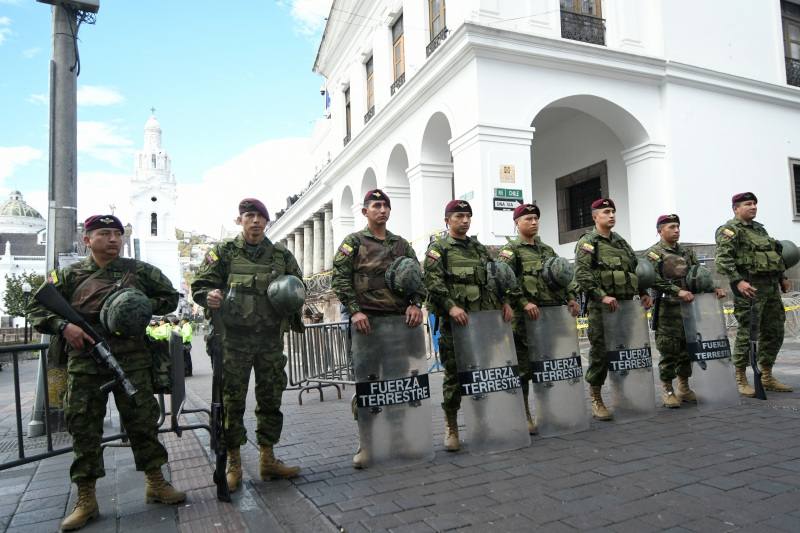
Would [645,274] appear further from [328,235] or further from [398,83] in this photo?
[328,235]

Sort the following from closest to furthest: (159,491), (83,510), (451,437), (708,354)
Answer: (83,510) < (159,491) < (451,437) < (708,354)

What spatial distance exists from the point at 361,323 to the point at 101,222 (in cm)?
195

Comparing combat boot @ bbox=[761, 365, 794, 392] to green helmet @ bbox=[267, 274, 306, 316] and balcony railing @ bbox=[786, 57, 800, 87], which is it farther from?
balcony railing @ bbox=[786, 57, 800, 87]

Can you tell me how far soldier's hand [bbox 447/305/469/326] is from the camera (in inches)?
175

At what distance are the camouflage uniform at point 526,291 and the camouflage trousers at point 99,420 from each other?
3.09 m

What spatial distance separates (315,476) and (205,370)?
13.7 m

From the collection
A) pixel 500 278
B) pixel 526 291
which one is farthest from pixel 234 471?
pixel 526 291

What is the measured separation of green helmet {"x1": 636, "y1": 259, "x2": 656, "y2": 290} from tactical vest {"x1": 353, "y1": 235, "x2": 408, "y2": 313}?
2.63 meters

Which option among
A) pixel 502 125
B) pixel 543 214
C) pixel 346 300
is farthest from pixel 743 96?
pixel 346 300

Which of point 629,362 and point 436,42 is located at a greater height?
point 436,42

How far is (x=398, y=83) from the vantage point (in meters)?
17.1

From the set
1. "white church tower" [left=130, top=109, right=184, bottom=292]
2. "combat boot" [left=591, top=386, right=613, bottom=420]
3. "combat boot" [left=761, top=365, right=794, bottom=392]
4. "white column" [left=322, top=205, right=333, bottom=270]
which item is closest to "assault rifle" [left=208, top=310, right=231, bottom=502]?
"combat boot" [left=591, top=386, right=613, bottom=420]

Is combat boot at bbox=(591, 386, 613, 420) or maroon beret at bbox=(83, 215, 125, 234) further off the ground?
maroon beret at bbox=(83, 215, 125, 234)

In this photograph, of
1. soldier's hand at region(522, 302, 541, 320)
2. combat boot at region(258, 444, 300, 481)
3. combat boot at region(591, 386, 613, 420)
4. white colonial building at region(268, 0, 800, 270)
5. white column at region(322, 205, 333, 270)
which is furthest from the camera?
white column at region(322, 205, 333, 270)
